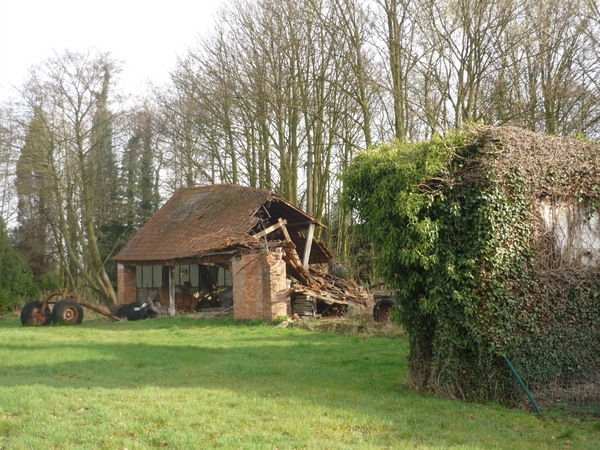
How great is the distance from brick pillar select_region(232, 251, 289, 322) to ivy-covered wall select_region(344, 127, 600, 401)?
11.7m

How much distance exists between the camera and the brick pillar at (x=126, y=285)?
29656 mm

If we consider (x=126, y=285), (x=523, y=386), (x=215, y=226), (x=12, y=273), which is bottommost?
(x=523, y=386)

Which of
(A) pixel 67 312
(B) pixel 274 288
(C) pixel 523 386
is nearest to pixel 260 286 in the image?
(B) pixel 274 288

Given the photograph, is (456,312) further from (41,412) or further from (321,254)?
(321,254)

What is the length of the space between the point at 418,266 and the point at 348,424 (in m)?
3.23

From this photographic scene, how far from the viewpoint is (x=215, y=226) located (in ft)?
85.4

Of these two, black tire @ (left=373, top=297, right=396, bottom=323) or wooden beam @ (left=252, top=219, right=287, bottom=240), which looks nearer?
black tire @ (left=373, top=297, right=396, bottom=323)

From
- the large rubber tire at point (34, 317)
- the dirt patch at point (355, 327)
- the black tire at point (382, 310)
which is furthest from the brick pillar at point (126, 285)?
the black tire at point (382, 310)

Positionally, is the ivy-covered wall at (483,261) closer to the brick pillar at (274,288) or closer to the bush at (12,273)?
the brick pillar at (274,288)

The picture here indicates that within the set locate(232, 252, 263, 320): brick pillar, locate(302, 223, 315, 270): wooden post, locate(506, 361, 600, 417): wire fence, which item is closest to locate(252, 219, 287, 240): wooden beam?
locate(232, 252, 263, 320): brick pillar

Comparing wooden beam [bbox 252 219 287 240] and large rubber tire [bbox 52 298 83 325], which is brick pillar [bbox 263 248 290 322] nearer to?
wooden beam [bbox 252 219 287 240]

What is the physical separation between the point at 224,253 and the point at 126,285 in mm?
8246

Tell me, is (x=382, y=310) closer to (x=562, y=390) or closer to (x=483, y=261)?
(x=562, y=390)

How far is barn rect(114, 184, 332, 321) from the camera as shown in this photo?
22891mm
